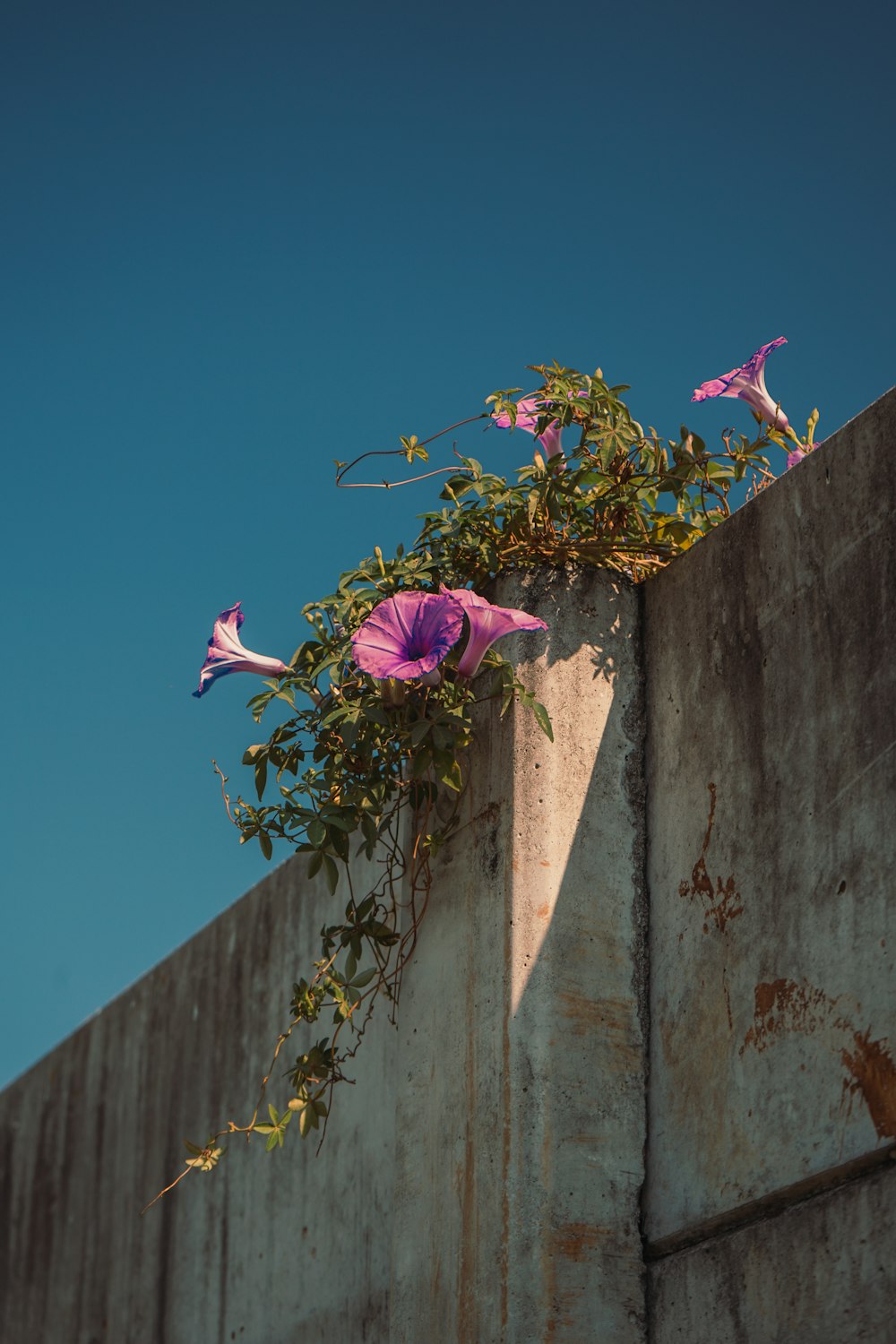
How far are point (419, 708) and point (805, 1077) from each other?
37.8 inches

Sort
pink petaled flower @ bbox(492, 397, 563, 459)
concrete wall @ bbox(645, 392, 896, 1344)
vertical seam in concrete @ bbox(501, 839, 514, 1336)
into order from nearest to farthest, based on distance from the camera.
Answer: concrete wall @ bbox(645, 392, 896, 1344) < vertical seam in concrete @ bbox(501, 839, 514, 1336) < pink petaled flower @ bbox(492, 397, 563, 459)

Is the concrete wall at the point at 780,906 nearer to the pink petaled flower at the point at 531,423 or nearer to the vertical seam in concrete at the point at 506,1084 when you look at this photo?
the vertical seam in concrete at the point at 506,1084

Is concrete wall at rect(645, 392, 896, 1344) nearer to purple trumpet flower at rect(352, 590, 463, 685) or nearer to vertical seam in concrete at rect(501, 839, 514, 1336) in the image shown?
vertical seam in concrete at rect(501, 839, 514, 1336)

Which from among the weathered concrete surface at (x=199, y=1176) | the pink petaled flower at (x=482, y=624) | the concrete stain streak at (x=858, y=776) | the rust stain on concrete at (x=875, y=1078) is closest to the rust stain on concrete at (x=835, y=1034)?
the rust stain on concrete at (x=875, y=1078)

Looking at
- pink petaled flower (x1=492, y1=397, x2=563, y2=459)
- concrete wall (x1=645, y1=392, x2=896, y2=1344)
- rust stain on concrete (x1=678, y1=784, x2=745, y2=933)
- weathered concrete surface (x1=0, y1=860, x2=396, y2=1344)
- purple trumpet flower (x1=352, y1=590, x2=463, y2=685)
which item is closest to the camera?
concrete wall (x1=645, y1=392, x2=896, y2=1344)

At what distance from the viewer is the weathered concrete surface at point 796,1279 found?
2225 mm

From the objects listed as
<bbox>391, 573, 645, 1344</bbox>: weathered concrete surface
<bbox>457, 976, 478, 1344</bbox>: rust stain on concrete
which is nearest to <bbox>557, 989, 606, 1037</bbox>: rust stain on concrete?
<bbox>391, 573, 645, 1344</bbox>: weathered concrete surface

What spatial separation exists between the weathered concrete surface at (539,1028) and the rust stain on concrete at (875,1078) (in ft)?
1.68

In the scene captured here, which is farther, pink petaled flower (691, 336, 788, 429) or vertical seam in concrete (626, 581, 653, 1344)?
pink petaled flower (691, 336, 788, 429)

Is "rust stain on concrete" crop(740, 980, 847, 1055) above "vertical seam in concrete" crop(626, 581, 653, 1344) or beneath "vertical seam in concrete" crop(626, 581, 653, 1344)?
beneath

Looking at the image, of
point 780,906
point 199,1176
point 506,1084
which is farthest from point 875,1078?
point 199,1176

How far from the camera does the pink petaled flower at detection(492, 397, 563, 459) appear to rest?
3.19 m

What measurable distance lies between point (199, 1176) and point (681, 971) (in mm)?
2456

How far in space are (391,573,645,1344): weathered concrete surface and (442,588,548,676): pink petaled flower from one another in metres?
0.09
